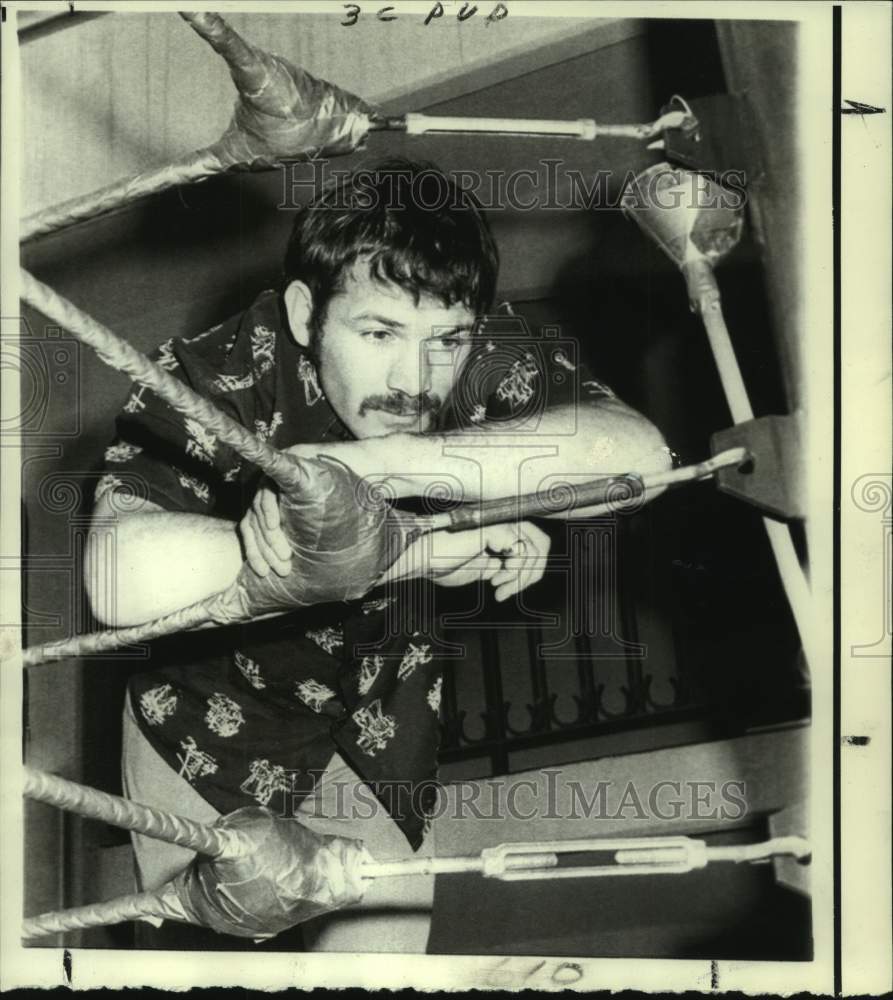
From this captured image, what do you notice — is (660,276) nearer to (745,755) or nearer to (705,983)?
(745,755)

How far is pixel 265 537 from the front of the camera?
5.65 feet

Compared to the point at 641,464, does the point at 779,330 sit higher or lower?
higher

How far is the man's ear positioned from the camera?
70.6 inches

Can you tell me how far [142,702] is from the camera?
1.80 meters

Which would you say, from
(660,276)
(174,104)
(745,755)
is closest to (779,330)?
(660,276)

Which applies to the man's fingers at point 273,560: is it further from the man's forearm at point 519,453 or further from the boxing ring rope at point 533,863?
the boxing ring rope at point 533,863

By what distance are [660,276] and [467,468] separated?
380 millimetres

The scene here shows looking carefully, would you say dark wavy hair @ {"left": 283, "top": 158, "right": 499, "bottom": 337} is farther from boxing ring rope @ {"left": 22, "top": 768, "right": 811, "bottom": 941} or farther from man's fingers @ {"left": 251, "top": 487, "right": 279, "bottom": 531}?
boxing ring rope @ {"left": 22, "top": 768, "right": 811, "bottom": 941}

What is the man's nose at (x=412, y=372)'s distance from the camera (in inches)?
69.8

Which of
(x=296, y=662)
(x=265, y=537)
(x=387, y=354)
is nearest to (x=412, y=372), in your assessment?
(x=387, y=354)

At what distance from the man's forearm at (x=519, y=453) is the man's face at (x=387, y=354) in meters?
0.04

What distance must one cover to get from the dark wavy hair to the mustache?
0.13 metres

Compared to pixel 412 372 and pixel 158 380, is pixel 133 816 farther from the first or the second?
pixel 412 372

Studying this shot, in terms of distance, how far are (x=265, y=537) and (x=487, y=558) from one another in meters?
0.31
